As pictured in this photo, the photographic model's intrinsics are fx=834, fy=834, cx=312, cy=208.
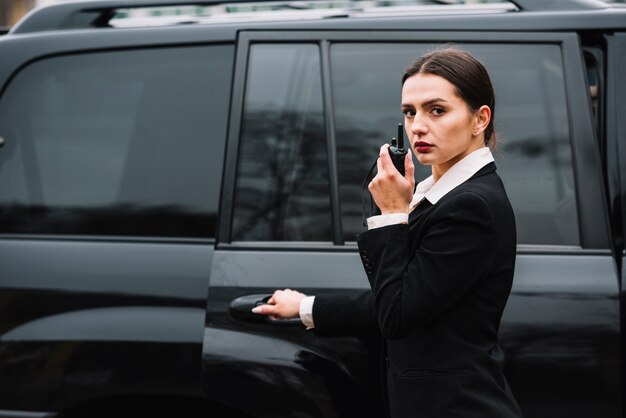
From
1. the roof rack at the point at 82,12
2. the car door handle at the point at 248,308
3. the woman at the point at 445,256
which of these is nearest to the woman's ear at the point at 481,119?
the woman at the point at 445,256

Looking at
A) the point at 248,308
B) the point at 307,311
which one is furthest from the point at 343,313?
the point at 248,308

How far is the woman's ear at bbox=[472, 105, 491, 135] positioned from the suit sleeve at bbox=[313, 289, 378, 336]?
55 centimetres

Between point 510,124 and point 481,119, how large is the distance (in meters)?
0.58

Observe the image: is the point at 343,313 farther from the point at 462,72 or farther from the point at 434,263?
the point at 462,72

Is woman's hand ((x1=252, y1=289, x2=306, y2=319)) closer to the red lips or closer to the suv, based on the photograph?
the suv

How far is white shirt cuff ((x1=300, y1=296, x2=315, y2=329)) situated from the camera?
199 cm

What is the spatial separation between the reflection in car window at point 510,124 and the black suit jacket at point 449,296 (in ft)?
1.85

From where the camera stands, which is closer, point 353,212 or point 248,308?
point 248,308

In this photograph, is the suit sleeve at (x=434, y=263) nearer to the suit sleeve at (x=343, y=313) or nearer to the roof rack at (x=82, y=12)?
the suit sleeve at (x=343, y=313)

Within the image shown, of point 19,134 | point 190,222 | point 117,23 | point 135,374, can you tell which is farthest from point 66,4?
point 135,374

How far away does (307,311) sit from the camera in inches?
78.2

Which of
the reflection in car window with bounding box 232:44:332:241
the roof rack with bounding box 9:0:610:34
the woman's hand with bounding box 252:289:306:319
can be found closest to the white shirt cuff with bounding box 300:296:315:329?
the woman's hand with bounding box 252:289:306:319

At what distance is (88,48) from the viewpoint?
242 cm

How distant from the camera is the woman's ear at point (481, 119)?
5.48 ft
